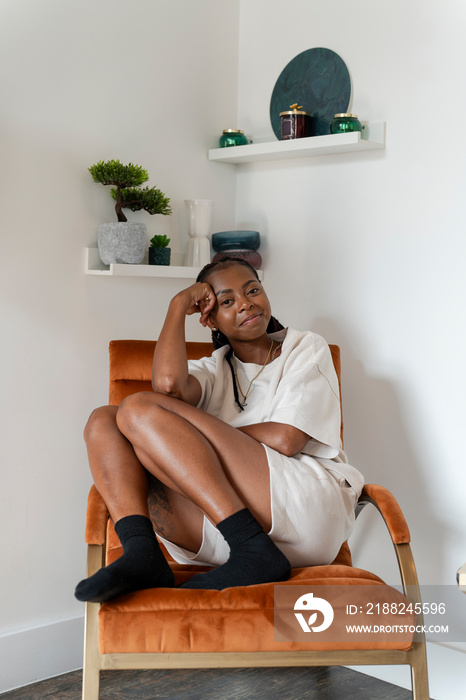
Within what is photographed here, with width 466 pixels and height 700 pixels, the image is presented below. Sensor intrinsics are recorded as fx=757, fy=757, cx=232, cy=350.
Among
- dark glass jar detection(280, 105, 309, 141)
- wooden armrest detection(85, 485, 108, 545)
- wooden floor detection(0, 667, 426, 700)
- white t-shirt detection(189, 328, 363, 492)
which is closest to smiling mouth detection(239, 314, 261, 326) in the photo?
white t-shirt detection(189, 328, 363, 492)

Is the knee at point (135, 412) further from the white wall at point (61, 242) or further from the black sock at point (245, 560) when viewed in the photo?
the white wall at point (61, 242)

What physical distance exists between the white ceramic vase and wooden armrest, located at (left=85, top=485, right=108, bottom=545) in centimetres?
106

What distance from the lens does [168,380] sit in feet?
6.45

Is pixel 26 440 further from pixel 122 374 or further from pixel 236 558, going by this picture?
pixel 236 558

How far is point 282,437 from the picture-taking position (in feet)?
5.99

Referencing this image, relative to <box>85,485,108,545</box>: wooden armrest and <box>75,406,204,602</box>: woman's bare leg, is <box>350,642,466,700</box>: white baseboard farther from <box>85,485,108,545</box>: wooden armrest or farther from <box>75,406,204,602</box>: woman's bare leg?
<box>85,485,108,545</box>: wooden armrest

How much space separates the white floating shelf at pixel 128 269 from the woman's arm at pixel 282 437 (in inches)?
29.3

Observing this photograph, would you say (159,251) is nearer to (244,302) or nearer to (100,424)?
(244,302)

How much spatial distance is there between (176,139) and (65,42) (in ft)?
1.66

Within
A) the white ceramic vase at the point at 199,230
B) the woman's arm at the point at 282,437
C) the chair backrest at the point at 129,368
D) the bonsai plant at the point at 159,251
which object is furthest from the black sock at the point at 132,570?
the white ceramic vase at the point at 199,230

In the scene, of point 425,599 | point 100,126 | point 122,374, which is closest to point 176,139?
point 100,126

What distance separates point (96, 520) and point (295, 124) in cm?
148

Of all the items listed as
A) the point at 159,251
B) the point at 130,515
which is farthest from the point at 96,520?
the point at 159,251

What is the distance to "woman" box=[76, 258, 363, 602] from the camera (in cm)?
163
